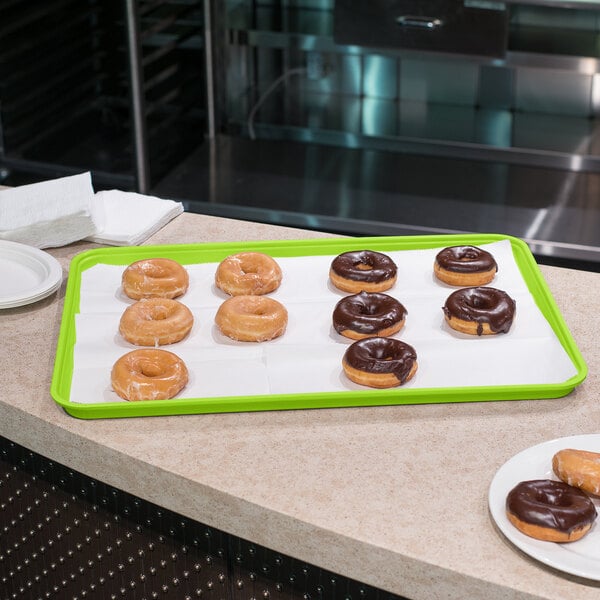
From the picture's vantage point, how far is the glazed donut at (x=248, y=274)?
63.6 inches

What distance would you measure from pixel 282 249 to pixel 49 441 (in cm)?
61

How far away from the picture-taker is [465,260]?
1.66 meters

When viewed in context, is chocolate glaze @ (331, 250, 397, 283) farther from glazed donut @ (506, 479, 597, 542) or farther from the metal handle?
the metal handle

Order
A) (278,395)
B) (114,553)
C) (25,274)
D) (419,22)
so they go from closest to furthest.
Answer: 1. (278,395)
2. (114,553)
3. (25,274)
4. (419,22)

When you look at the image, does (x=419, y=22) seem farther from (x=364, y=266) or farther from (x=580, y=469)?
(x=580, y=469)

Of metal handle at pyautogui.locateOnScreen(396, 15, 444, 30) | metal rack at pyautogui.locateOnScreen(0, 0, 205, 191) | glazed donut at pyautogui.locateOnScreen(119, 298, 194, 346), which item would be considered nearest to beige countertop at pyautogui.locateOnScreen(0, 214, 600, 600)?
glazed donut at pyautogui.locateOnScreen(119, 298, 194, 346)

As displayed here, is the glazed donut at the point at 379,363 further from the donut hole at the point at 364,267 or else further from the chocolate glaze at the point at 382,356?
the donut hole at the point at 364,267

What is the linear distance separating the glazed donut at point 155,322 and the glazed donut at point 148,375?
0.19 ft

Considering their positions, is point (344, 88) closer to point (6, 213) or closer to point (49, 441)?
point (6, 213)

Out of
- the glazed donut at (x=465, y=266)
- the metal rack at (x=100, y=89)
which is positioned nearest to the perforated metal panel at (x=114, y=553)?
the glazed donut at (x=465, y=266)

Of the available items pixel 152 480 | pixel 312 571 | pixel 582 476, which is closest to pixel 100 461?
pixel 152 480

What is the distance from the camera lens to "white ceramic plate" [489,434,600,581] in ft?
3.53

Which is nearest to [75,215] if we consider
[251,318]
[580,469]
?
[251,318]

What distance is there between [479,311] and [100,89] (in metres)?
2.28
